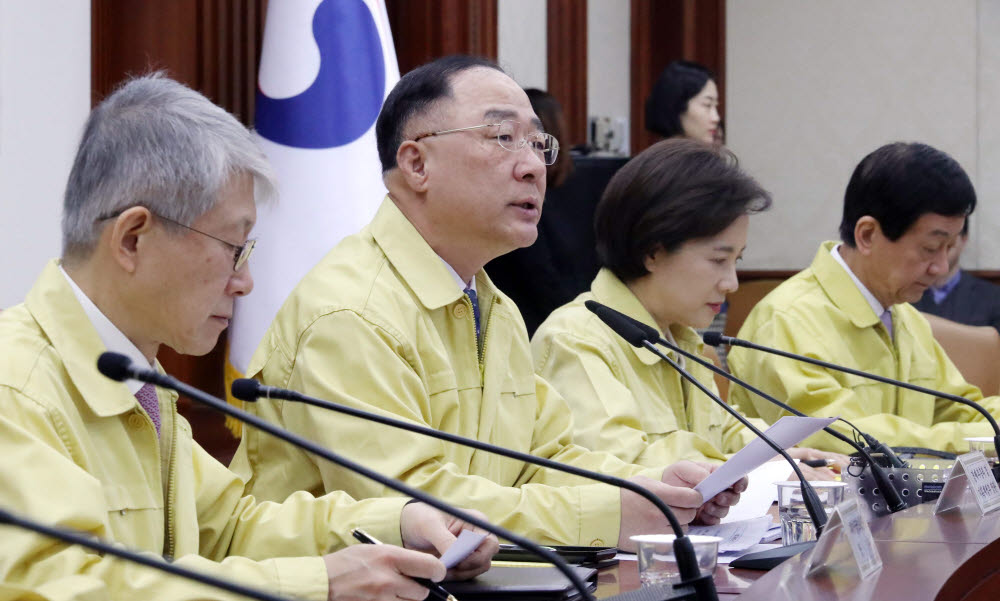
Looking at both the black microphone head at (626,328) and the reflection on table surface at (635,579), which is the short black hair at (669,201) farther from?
the reflection on table surface at (635,579)

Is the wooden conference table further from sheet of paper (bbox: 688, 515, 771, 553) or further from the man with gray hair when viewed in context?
the man with gray hair

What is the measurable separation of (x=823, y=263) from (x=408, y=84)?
1.43 meters

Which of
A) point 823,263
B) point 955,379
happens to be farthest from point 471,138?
point 955,379

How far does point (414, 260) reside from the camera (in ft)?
6.70

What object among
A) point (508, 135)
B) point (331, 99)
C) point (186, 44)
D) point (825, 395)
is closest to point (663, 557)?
point (508, 135)

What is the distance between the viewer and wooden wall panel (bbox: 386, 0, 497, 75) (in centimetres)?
407

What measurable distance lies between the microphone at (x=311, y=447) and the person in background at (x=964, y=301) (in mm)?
4361

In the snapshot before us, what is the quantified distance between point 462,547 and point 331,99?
80.2 inches

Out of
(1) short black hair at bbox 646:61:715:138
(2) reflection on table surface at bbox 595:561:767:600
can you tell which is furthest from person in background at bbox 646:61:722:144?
(2) reflection on table surface at bbox 595:561:767:600

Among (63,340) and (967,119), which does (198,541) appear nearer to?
(63,340)

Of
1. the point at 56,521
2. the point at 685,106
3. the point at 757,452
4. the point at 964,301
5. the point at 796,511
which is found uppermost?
the point at 685,106

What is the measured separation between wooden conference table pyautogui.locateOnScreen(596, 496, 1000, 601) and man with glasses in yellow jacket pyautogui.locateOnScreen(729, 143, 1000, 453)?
115 centimetres

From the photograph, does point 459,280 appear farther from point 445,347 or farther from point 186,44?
point 186,44

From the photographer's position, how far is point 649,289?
2.68m
